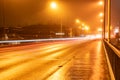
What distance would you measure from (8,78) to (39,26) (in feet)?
388

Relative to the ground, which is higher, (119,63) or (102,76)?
(119,63)

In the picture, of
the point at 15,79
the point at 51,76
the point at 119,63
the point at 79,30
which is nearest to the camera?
the point at 119,63

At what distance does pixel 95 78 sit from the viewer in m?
12.1

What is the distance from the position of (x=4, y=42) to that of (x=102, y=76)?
32794mm

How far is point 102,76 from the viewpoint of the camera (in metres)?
12.6

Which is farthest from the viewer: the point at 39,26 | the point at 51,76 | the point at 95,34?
the point at 95,34

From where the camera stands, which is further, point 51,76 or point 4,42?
point 4,42

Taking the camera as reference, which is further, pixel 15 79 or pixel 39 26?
pixel 39 26

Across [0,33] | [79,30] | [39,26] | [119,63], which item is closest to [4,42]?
[0,33]

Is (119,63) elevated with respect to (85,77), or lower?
elevated

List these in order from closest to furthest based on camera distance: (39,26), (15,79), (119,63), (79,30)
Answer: (119,63) → (15,79) → (39,26) → (79,30)

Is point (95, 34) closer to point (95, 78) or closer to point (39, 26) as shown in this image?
point (39, 26)

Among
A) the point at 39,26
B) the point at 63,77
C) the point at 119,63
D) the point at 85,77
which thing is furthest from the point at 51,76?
the point at 39,26

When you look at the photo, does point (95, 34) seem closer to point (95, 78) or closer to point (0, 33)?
point (0, 33)
